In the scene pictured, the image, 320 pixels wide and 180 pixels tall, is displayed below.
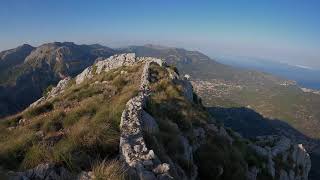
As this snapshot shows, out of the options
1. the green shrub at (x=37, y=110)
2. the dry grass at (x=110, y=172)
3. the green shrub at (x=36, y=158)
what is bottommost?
the green shrub at (x=37, y=110)

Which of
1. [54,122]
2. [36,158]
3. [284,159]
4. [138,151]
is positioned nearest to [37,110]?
[54,122]

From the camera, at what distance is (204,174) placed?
704 inches

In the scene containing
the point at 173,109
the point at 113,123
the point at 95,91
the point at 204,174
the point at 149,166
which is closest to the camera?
the point at 149,166

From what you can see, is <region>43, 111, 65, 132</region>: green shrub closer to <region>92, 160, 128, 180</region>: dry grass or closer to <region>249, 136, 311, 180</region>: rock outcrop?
<region>92, 160, 128, 180</region>: dry grass

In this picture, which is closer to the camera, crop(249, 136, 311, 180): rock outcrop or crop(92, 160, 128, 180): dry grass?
crop(92, 160, 128, 180): dry grass

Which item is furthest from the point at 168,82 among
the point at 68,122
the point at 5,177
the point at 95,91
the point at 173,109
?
the point at 5,177

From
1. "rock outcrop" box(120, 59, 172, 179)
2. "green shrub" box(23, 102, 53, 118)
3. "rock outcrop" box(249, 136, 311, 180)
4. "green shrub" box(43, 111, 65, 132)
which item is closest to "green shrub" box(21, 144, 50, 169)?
"rock outcrop" box(120, 59, 172, 179)

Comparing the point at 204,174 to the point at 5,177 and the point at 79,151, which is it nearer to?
the point at 79,151

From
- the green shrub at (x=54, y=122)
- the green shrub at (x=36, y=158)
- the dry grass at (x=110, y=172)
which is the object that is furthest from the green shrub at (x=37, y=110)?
the dry grass at (x=110, y=172)

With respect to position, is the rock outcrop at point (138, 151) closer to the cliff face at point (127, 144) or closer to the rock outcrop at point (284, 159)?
the cliff face at point (127, 144)

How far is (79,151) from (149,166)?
2363 mm

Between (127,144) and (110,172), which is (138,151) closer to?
(127,144)

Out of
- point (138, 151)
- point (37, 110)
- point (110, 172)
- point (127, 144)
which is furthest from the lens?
point (37, 110)

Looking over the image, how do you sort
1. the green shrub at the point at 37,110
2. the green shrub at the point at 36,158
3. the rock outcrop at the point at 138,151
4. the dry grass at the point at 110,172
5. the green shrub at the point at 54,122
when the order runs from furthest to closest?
the green shrub at the point at 37,110 → the green shrub at the point at 54,122 → the green shrub at the point at 36,158 → the rock outcrop at the point at 138,151 → the dry grass at the point at 110,172
